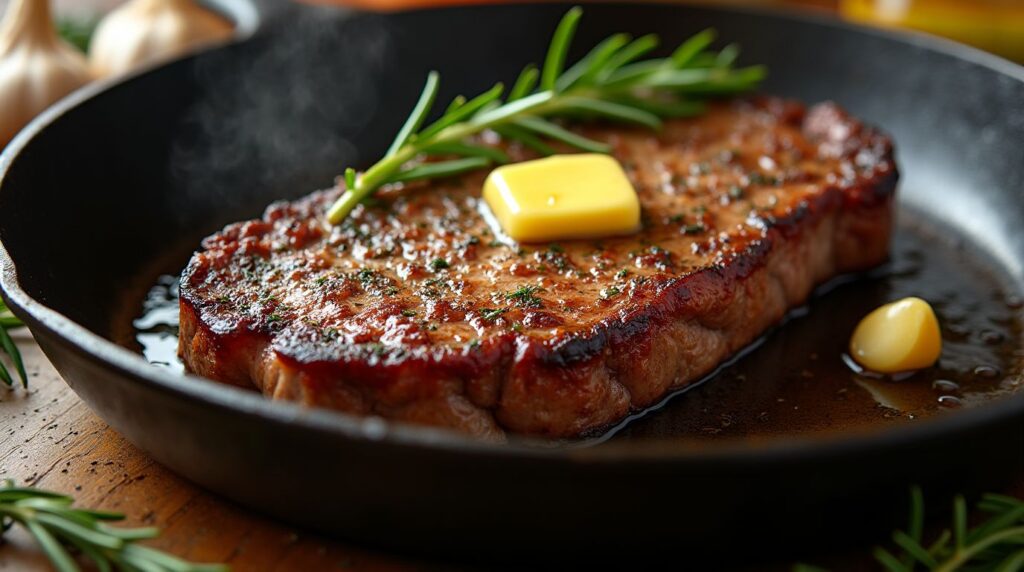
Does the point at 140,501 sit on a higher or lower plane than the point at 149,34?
lower

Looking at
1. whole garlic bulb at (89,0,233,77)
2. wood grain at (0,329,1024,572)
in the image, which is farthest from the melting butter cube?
whole garlic bulb at (89,0,233,77)

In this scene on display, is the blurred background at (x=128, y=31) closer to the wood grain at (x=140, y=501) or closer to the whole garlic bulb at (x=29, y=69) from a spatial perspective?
the whole garlic bulb at (x=29, y=69)

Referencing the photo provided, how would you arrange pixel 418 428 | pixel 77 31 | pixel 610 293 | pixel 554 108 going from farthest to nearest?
pixel 77 31, pixel 554 108, pixel 610 293, pixel 418 428

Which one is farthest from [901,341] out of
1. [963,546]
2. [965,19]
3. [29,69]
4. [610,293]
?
[29,69]

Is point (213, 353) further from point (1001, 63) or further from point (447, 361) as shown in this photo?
point (1001, 63)

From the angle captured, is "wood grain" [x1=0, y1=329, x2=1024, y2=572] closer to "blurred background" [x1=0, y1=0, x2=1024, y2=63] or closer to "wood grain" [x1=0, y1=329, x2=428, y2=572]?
"wood grain" [x1=0, y1=329, x2=428, y2=572]

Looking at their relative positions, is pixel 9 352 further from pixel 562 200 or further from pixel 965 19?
pixel 965 19

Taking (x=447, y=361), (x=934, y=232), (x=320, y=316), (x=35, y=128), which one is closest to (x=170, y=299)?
(x=35, y=128)
